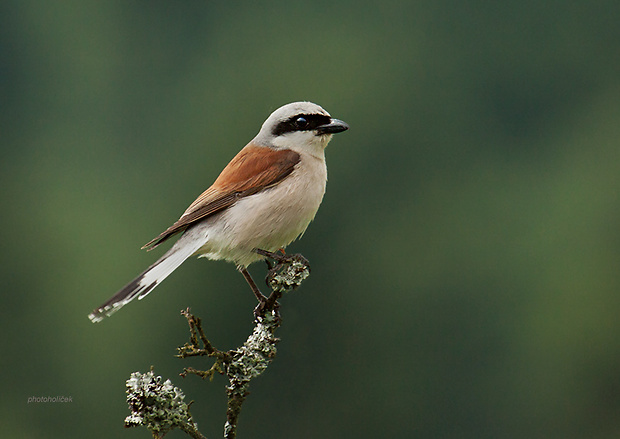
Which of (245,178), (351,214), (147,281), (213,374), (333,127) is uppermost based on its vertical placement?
(333,127)

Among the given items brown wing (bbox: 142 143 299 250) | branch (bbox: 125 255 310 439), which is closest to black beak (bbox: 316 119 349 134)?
brown wing (bbox: 142 143 299 250)

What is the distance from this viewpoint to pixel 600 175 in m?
35.3

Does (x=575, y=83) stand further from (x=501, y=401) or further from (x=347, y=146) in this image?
(x=501, y=401)

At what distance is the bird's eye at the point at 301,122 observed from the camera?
375cm

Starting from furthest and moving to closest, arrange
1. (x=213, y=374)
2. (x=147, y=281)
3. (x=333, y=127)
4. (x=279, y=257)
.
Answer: (x=333, y=127) < (x=279, y=257) < (x=147, y=281) < (x=213, y=374)

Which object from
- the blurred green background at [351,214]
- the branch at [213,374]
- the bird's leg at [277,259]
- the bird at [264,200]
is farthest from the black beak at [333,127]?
the blurred green background at [351,214]

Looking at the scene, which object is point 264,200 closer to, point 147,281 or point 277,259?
point 277,259

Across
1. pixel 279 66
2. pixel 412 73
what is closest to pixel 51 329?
pixel 279 66

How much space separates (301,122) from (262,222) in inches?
22.7

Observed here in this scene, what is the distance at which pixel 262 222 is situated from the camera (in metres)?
3.49

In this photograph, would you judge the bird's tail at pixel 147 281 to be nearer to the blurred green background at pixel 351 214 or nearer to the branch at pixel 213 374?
the branch at pixel 213 374

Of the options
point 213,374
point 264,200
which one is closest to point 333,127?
point 264,200

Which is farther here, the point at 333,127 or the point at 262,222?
the point at 333,127

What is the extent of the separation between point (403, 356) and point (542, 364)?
573 cm
